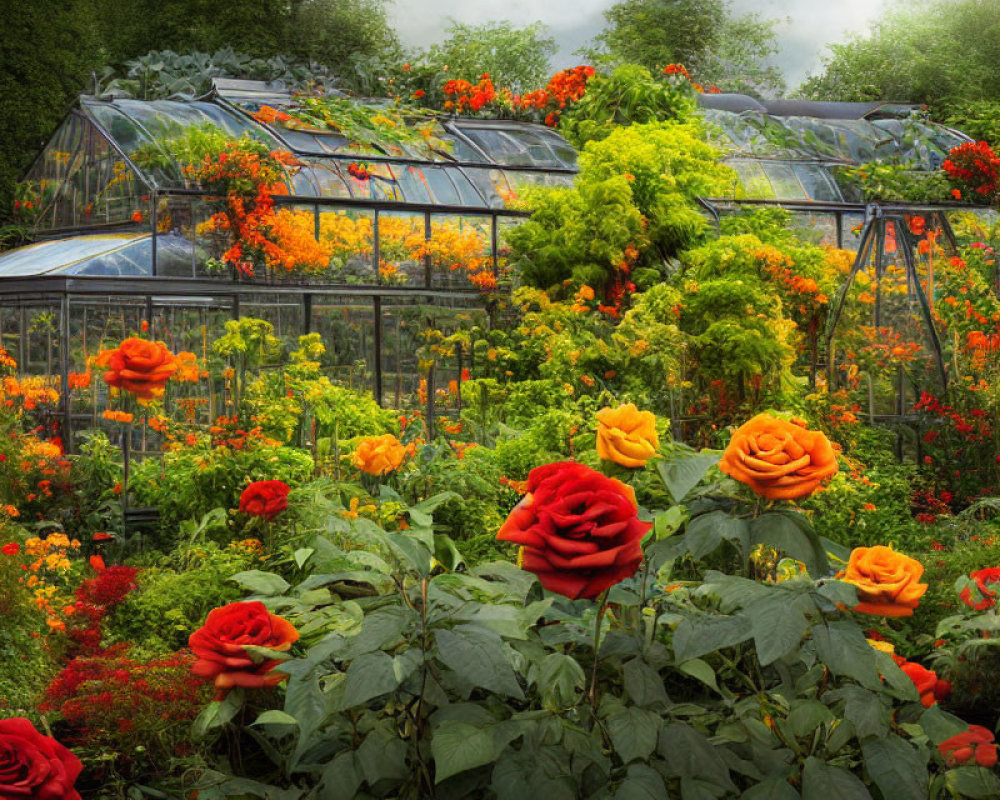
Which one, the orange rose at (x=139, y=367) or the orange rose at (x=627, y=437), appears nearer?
the orange rose at (x=627, y=437)

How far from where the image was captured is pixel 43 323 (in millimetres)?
8625

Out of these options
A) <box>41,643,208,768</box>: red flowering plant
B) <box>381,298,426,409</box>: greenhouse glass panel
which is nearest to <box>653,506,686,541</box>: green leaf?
<box>41,643,208,768</box>: red flowering plant

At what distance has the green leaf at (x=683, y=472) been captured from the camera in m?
2.19

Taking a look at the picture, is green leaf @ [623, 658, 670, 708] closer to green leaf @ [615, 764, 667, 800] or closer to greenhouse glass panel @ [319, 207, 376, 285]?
green leaf @ [615, 764, 667, 800]

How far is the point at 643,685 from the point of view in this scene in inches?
83.2

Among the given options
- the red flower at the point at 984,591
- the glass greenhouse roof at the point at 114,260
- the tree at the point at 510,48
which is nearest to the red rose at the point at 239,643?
the red flower at the point at 984,591

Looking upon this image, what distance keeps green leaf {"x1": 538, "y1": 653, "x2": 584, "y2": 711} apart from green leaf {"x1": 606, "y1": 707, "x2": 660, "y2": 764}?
0.32ft

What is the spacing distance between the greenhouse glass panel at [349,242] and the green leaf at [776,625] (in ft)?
25.5

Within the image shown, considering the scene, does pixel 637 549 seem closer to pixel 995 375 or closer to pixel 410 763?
pixel 410 763

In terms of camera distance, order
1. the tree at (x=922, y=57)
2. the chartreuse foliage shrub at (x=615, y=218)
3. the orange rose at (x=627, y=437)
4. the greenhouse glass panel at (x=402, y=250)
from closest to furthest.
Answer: the orange rose at (x=627, y=437) → the chartreuse foliage shrub at (x=615, y=218) → the greenhouse glass panel at (x=402, y=250) → the tree at (x=922, y=57)

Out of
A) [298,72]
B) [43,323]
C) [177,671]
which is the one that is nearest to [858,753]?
[177,671]

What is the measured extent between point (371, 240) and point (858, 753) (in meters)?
7.84

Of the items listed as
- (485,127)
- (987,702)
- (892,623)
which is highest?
(485,127)

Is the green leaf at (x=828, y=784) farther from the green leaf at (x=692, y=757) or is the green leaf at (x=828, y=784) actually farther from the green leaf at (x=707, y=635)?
the green leaf at (x=707, y=635)
